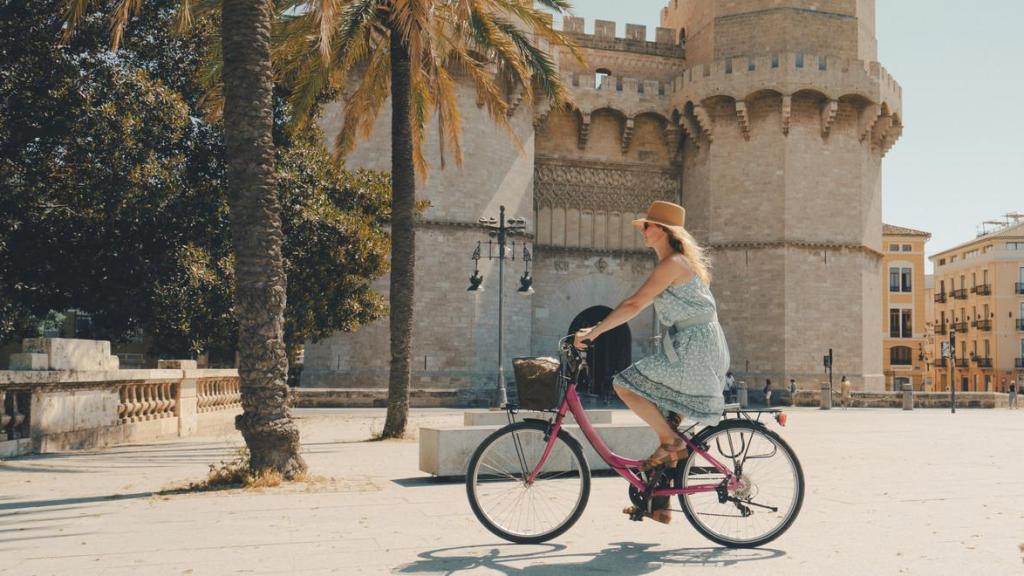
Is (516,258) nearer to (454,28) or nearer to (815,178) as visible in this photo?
(815,178)

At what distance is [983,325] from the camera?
5972 centimetres

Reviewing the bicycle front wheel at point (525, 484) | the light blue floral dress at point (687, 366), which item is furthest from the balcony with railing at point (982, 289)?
the bicycle front wheel at point (525, 484)

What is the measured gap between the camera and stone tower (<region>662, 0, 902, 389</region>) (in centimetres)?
3059

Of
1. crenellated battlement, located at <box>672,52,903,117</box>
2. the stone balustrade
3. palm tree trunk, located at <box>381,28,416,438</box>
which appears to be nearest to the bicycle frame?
the stone balustrade

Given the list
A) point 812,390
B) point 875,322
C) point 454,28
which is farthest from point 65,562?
point 875,322

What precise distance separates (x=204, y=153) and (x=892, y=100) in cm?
2446

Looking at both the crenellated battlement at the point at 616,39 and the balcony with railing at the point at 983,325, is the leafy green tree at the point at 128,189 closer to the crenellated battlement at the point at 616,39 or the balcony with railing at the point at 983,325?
the crenellated battlement at the point at 616,39

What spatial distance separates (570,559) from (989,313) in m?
63.1

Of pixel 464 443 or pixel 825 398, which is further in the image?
pixel 825 398

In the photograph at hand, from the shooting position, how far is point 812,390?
30.3 m

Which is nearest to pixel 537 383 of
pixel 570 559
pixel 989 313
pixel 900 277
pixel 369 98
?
pixel 570 559

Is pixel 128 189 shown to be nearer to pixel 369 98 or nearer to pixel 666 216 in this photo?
pixel 369 98

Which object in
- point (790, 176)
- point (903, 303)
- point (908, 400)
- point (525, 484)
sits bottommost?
point (908, 400)

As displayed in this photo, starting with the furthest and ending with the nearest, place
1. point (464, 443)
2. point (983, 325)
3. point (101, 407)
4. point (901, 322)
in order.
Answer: point (983, 325) → point (901, 322) → point (101, 407) → point (464, 443)
